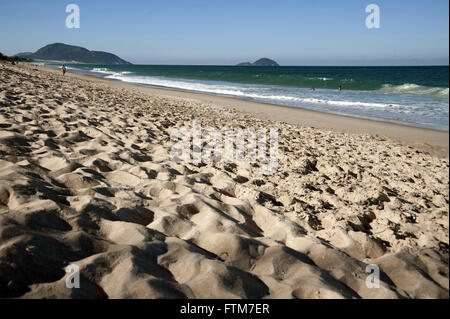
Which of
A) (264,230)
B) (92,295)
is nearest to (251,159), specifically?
(264,230)

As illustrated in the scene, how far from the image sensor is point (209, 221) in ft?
8.59

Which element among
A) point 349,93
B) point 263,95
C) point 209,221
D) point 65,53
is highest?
point 65,53

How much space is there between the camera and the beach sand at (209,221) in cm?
181

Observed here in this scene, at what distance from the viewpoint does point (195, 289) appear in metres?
1.79

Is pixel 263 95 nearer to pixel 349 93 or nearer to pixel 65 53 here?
pixel 349 93

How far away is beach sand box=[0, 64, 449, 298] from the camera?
1806mm

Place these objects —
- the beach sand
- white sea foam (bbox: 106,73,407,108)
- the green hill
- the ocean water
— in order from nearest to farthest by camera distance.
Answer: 1. the beach sand
2. the ocean water
3. white sea foam (bbox: 106,73,407,108)
4. the green hill

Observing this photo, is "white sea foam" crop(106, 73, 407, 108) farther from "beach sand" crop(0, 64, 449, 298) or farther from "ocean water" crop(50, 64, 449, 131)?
"beach sand" crop(0, 64, 449, 298)

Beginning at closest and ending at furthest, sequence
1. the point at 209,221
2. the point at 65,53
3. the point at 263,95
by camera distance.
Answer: the point at 209,221, the point at 263,95, the point at 65,53

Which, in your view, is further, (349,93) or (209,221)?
(349,93)

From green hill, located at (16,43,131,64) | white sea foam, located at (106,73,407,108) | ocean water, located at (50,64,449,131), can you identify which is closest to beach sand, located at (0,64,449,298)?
ocean water, located at (50,64,449,131)

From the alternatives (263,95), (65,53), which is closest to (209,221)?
(263,95)

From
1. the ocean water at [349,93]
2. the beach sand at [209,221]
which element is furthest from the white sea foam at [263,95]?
the beach sand at [209,221]

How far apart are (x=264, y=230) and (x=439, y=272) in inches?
49.5
